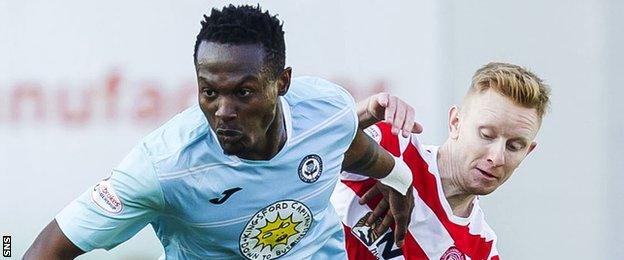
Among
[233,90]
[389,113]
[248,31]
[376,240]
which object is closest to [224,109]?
[233,90]

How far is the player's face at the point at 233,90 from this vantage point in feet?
9.60

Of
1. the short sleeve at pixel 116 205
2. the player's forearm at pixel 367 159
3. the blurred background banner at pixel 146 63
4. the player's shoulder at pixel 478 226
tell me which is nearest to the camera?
the short sleeve at pixel 116 205

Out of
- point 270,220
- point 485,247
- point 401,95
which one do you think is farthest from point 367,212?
point 401,95

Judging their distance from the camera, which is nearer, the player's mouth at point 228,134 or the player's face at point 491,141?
the player's mouth at point 228,134

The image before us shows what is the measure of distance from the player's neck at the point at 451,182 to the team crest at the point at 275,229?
2.47ft

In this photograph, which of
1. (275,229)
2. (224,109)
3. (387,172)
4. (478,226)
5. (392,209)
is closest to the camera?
(224,109)

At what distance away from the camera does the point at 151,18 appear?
5473 mm

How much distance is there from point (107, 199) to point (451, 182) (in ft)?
4.26

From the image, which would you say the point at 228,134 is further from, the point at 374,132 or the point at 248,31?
the point at 374,132

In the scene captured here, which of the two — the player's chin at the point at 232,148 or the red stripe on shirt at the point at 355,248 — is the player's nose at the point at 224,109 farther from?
the red stripe on shirt at the point at 355,248

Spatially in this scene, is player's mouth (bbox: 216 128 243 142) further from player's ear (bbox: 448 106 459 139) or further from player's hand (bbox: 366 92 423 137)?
player's ear (bbox: 448 106 459 139)

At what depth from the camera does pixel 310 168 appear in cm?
333

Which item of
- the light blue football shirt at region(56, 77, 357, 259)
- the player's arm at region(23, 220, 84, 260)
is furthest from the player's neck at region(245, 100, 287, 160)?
the player's arm at region(23, 220, 84, 260)

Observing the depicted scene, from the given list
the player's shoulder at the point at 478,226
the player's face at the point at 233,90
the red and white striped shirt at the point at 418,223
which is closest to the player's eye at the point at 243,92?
the player's face at the point at 233,90
